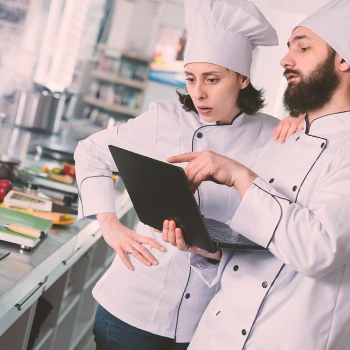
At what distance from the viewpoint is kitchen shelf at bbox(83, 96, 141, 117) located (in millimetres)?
5859

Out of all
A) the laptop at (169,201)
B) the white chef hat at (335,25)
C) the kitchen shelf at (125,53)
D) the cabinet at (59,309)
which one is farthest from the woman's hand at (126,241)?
the kitchen shelf at (125,53)

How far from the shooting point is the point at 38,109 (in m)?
4.65

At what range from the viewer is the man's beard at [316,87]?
5.01 ft

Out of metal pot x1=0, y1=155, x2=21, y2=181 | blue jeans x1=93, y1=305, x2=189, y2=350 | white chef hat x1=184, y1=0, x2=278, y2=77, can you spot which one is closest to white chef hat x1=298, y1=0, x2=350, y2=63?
white chef hat x1=184, y1=0, x2=278, y2=77

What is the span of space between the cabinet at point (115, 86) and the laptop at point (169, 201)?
421 cm

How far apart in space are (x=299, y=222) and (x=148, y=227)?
71 centimetres

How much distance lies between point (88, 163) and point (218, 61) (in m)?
0.53

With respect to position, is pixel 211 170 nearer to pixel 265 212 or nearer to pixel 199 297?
pixel 265 212

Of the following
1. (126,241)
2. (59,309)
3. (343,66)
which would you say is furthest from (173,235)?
(59,309)

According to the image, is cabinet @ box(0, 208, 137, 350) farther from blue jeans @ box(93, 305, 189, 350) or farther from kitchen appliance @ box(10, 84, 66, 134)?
kitchen appliance @ box(10, 84, 66, 134)

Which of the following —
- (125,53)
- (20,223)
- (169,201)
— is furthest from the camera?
(125,53)

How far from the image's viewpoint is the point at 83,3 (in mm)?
5137

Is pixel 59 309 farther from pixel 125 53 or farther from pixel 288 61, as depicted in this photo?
pixel 125 53

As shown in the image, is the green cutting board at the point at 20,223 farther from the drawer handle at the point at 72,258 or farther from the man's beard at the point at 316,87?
the man's beard at the point at 316,87
